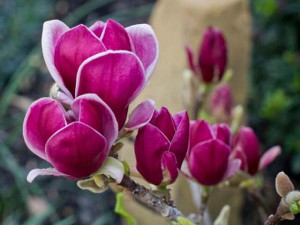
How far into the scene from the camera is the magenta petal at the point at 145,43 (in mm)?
456

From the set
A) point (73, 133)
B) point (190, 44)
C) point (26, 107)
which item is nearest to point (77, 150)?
point (73, 133)

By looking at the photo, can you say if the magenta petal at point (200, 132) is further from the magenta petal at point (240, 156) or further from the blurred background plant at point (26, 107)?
the blurred background plant at point (26, 107)

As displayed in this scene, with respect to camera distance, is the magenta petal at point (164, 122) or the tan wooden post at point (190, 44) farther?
the tan wooden post at point (190, 44)

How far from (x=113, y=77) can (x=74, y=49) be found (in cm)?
3

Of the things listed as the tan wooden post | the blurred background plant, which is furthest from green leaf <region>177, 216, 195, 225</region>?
the blurred background plant

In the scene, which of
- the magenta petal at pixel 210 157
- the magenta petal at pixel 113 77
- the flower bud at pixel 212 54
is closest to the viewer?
the magenta petal at pixel 113 77

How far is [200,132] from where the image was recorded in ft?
1.94

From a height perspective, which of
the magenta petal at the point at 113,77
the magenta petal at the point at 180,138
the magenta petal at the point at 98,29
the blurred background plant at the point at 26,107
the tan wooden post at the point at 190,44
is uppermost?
the magenta petal at the point at 98,29

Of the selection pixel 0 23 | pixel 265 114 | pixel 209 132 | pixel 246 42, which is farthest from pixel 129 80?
pixel 0 23

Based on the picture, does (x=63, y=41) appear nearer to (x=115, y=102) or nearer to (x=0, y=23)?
(x=115, y=102)

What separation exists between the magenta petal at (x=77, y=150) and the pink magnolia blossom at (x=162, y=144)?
38 mm

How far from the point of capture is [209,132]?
0.59 metres

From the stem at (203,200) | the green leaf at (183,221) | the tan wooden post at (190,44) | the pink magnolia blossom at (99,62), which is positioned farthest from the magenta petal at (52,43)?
the tan wooden post at (190,44)

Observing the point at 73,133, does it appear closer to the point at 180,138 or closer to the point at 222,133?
the point at 180,138
